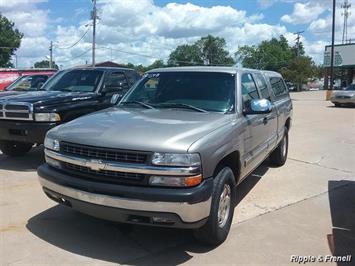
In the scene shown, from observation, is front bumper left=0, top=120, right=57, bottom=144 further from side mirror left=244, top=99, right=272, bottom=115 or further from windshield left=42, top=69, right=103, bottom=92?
side mirror left=244, top=99, right=272, bottom=115

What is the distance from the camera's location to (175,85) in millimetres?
5547

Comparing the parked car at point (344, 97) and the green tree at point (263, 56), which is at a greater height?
the green tree at point (263, 56)

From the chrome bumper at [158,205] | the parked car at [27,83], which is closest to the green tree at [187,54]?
the parked car at [27,83]

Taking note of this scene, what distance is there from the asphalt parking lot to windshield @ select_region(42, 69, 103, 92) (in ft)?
6.54

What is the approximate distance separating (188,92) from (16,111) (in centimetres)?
340

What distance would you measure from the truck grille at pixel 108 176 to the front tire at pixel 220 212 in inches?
29.8

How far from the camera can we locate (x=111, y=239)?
4.53 meters

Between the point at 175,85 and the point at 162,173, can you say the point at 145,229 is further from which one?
the point at 175,85

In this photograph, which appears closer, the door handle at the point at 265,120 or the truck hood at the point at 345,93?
the door handle at the point at 265,120

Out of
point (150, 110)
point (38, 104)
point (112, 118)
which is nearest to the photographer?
point (112, 118)

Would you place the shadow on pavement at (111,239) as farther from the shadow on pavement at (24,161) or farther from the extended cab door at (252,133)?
the shadow on pavement at (24,161)

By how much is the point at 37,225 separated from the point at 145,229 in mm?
1232

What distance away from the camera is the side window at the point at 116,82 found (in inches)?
343

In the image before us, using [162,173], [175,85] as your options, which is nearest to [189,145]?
[162,173]
